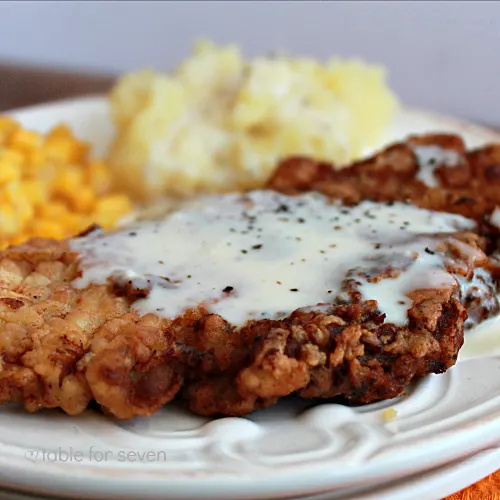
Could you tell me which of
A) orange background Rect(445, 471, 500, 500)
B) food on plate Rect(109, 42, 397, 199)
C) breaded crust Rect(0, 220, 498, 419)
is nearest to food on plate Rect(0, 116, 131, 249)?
food on plate Rect(109, 42, 397, 199)

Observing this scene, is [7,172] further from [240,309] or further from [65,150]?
[240,309]

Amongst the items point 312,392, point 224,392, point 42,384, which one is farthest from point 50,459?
point 312,392

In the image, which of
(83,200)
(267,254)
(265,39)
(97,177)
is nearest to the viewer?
(267,254)

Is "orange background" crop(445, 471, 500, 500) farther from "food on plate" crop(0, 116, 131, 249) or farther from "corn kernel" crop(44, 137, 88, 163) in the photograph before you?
"corn kernel" crop(44, 137, 88, 163)

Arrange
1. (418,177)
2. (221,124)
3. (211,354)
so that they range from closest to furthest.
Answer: (211,354) < (418,177) < (221,124)

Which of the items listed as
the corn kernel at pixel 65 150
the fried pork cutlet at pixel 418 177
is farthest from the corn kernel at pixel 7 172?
the fried pork cutlet at pixel 418 177

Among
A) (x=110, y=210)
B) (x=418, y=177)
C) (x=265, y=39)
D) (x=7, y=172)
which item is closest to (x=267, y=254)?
(x=418, y=177)

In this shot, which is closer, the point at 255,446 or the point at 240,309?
the point at 255,446
